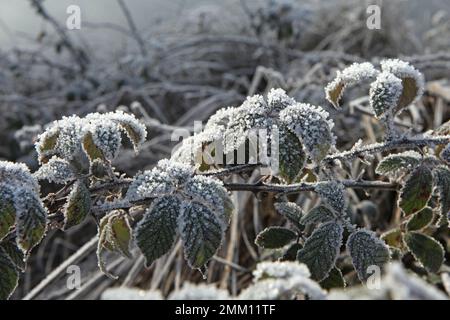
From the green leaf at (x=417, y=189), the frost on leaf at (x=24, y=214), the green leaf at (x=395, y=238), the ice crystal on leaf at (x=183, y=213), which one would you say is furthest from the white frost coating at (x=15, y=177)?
the green leaf at (x=395, y=238)

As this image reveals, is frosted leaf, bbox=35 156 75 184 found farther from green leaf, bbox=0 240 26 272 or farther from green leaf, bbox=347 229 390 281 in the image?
green leaf, bbox=347 229 390 281

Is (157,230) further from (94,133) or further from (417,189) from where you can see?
(417,189)

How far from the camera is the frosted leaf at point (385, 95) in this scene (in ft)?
3.28

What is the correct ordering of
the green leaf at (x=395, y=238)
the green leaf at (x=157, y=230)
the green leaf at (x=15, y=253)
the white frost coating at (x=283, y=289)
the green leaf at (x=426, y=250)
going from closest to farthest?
the white frost coating at (x=283, y=289) → the green leaf at (x=157, y=230) → the green leaf at (x=15, y=253) → the green leaf at (x=426, y=250) → the green leaf at (x=395, y=238)

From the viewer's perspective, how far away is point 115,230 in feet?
3.45

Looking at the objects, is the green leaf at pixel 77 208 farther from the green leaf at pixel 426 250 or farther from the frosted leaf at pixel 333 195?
the green leaf at pixel 426 250

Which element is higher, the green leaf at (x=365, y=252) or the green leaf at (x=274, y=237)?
the green leaf at (x=274, y=237)

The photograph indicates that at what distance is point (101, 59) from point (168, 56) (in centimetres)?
73

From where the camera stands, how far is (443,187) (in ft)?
3.33

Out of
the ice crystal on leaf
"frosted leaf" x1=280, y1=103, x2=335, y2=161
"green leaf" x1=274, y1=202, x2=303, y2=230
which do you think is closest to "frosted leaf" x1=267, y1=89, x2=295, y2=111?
"frosted leaf" x1=280, y1=103, x2=335, y2=161

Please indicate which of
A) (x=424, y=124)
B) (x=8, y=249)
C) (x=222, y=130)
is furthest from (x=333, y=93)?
(x=424, y=124)

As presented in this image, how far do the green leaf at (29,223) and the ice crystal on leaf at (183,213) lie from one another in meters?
0.13

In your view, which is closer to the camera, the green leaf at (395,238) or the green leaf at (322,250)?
the green leaf at (322,250)
